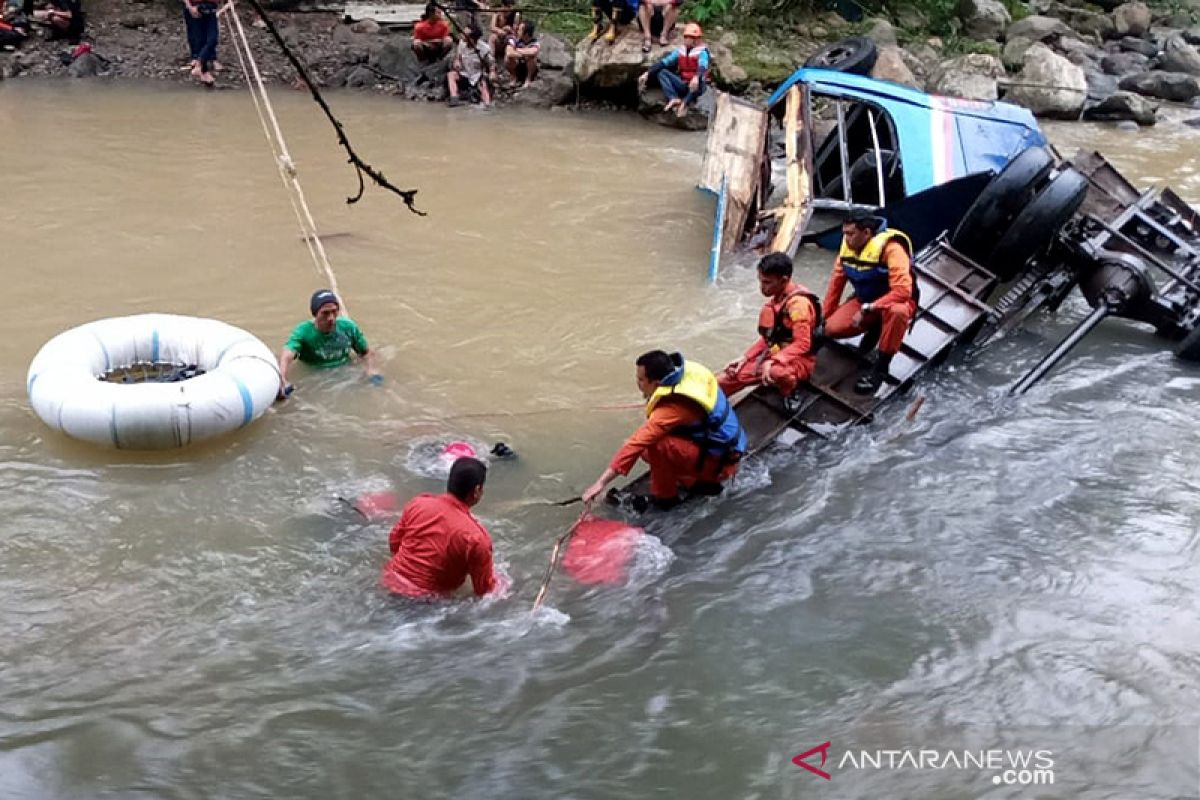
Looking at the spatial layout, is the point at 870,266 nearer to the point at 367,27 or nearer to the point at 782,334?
the point at 782,334

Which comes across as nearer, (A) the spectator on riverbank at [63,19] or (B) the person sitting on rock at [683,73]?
(B) the person sitting on rock at [683,73]

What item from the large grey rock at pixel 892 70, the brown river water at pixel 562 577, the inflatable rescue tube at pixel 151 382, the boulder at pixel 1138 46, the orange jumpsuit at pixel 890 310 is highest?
the boulder at pixel 1138 46

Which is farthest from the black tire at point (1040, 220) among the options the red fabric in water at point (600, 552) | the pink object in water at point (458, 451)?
the pink object in water at point (458, 451)

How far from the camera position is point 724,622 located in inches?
210

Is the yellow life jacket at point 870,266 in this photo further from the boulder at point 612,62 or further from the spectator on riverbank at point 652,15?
the spectator on riverbank at point 652,15

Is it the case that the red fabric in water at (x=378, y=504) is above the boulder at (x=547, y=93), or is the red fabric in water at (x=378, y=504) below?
below

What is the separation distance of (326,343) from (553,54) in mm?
9454

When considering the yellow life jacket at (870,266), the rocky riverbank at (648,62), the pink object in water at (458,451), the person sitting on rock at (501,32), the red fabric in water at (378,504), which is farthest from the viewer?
the person sitting on rock at (501,32)

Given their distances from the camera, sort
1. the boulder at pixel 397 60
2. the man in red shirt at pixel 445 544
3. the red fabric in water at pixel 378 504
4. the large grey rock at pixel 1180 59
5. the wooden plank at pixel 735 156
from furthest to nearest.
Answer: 1. the large grey rock at pixel 1180 59
2. the boulder at pixel 397 60
3. the wooden plank at pixel 735 156
4. the red fabric in water at pixel 378 504
5. the man in red shirt at pixel 445 544

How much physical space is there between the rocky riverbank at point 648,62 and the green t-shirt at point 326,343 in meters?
7.85

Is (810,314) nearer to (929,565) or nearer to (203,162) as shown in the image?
(929,565)

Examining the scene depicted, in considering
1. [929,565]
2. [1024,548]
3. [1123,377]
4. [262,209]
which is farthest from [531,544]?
[262,209]

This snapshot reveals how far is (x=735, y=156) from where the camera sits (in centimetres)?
1050

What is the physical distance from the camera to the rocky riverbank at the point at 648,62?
14.7 m
